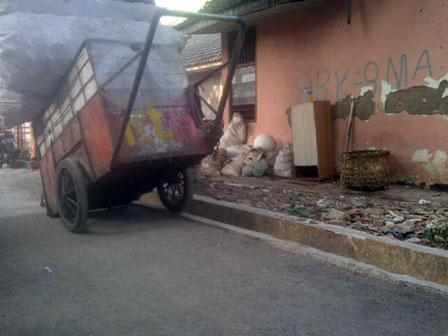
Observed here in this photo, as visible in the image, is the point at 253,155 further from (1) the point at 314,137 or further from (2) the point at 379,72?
(2) the point at 379,72

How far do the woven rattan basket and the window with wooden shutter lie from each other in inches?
137

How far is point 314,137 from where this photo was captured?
727 cm

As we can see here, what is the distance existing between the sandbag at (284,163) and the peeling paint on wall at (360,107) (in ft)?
3.76

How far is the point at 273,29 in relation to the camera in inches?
342

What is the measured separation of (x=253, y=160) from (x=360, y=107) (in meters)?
2.35

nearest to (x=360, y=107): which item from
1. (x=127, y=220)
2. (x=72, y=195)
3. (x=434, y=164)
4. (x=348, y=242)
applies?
(x=434, y=164)

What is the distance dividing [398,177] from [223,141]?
13.3 feet

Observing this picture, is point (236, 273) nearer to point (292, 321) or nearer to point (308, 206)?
point (292, 321)

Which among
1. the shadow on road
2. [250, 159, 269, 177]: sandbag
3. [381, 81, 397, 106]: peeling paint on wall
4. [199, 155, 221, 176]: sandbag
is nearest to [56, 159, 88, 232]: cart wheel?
the shadow on road

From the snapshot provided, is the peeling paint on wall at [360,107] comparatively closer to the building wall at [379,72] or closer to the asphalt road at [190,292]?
the building wall at [379,72]

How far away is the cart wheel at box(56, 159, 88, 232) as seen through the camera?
4.85 m

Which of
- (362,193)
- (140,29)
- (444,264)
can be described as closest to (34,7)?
(140,29)

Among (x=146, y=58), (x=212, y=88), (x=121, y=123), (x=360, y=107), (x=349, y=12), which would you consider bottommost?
(x=121, y=123)

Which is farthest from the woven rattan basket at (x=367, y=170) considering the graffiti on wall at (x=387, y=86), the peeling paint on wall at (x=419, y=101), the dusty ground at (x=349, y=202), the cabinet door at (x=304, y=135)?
the cabinet door at (x=304, y=135)
